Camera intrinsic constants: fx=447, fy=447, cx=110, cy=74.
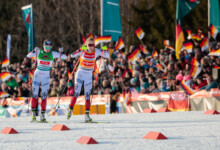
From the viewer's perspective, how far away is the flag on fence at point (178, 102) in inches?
606

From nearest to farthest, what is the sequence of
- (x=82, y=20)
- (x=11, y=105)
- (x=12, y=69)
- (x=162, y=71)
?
(x=162, y=71), (x=11, y=105), (x=12, y=69), (x=82, y=20)

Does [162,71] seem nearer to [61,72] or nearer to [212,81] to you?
[212,81]

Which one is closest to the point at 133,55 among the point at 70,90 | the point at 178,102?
the point at 70,90

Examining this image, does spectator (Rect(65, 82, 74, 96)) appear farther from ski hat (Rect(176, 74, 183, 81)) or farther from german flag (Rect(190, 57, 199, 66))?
german flag (Rect(190, 57, 199, 66))

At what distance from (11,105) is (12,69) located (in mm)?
3598

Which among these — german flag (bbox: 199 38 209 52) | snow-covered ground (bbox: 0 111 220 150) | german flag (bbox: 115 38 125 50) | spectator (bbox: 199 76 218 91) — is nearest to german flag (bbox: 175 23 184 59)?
german flag (bbox: 199 38 209 52)

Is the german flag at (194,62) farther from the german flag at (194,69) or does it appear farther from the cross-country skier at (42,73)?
the cross-country skier at (42,73)

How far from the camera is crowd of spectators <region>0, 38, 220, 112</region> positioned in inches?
609

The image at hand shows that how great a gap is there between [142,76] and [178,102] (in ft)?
6.84

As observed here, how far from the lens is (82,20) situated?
38344 mm

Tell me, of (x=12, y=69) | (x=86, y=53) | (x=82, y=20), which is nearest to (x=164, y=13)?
(x=82, y=20)

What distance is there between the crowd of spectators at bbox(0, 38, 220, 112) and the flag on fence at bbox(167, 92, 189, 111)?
256mm

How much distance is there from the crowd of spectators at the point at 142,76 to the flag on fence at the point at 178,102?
256 millimetres

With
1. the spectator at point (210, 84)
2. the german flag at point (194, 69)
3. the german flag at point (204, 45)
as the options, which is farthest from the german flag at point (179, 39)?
the spectator at point (210, 84)
